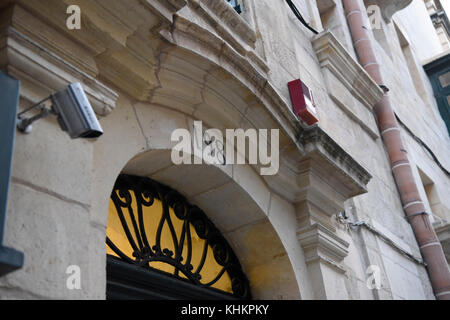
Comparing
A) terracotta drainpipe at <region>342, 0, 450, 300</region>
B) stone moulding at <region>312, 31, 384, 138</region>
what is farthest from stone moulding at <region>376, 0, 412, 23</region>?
stone moulding at <region>312, 31, 384, 138</region>

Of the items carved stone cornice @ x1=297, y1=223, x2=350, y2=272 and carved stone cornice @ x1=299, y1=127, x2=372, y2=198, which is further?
carved stone cornice @ x1=299, y1=127, x2=372, y2=198

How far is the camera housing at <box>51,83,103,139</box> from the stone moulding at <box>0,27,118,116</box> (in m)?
0.29

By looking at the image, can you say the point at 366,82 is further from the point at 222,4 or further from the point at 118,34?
the point at 118,34

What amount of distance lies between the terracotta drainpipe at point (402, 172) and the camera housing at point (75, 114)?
5281mm

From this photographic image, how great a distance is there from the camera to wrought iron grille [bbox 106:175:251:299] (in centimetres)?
352

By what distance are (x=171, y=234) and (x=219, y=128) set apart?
813 millimetres

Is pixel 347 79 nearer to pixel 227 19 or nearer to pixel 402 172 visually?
pixel 402 172

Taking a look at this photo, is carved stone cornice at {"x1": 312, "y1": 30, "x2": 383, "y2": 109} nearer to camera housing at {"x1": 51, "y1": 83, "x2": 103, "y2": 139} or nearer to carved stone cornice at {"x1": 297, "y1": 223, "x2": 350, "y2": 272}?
carved stone cornice at {"x1": 297, "y1": 223, "x2": 350, "y2": 272}

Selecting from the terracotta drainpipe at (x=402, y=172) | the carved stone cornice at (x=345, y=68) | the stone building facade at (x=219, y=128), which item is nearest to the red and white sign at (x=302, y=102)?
the stone building facade at (x=219, y=128)

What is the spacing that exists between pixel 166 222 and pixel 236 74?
111 cm

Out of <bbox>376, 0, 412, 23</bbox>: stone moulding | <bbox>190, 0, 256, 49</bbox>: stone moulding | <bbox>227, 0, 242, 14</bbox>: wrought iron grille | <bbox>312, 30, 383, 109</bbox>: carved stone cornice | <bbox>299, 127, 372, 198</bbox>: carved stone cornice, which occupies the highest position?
<bbox>376, 0, 412, 23</bbox>: stone moulding

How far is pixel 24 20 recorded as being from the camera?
251cm

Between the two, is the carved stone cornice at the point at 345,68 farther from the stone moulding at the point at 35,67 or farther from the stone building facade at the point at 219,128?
the stone moulding at the point at 35,67

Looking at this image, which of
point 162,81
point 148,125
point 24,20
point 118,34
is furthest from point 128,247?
point 24,20
